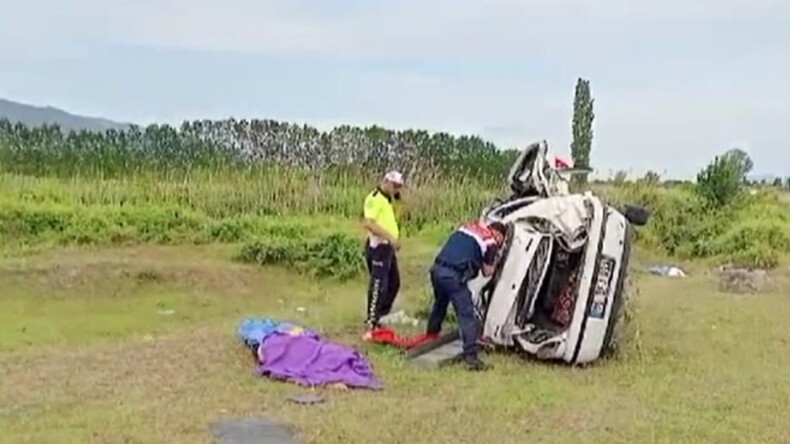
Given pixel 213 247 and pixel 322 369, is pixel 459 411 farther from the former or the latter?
pixel 213 247

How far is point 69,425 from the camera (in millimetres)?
6977

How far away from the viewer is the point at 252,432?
274 inches

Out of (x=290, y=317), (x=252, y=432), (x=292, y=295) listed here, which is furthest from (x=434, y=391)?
(x=292, y=295)

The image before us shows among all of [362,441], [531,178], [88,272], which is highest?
[531,178]

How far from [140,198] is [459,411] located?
15862 millimetres

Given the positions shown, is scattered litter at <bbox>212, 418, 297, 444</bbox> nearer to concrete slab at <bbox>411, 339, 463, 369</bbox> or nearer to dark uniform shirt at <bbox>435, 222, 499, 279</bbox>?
concrete slab at <bbox>411, 339, 463, 369</bbox>

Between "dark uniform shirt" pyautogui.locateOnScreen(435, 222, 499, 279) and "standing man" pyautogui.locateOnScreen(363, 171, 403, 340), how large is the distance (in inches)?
30.7

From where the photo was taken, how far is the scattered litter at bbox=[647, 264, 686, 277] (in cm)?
1750

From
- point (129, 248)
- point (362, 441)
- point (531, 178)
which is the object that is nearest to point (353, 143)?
point (129, 248)

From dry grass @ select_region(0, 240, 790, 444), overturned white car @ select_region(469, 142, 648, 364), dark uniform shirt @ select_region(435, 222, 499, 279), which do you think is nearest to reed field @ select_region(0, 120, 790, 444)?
dry grass @ select_region(0, 240, 790, 444)

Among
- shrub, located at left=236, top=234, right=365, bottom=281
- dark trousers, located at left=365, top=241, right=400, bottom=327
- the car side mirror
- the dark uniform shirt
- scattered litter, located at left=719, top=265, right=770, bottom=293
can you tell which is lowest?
shrub, located at left=236, top=234, right=365, bottom=281

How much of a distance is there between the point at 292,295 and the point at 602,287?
7.83 metres

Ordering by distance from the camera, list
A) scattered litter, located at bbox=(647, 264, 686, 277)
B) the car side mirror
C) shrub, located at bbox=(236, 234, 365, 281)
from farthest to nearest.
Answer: shrub, located at bbox=(236, 234, 365, 281) → scattered litter, located at bbox=(647, 264, 686, 277) → the car side mirror

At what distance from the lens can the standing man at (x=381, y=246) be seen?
10094 mm
